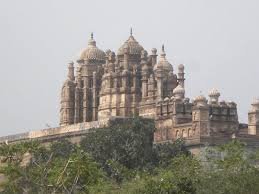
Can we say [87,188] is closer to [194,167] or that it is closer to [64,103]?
[194,167]

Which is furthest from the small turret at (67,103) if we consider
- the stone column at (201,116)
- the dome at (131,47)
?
the stone column at (201,116)

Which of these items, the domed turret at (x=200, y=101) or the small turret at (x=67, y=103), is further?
the small turret at (x=67, y=103)

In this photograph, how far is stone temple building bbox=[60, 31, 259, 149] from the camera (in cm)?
6253

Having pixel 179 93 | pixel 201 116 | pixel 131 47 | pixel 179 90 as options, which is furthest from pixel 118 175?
pixel 131 47

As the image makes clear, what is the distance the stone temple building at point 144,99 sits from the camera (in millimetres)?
62531

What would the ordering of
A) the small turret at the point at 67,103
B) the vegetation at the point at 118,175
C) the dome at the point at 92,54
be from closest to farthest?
the vegetation at the point at 118,175 < the dome at the point at 92,54 < the small turret at the point at 67,103

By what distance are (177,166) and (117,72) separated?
73.9 feet

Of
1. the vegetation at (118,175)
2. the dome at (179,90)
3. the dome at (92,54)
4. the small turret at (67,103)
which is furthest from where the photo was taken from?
the small turret at (67,103)

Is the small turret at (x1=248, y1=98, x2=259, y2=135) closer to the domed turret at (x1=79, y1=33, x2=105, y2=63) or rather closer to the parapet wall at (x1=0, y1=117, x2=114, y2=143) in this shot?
the parapet wall at (x1=0, y1=117, x2=114, y2=143)

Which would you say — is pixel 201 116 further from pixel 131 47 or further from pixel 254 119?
pixel 131 47

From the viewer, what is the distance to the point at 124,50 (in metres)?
69.8

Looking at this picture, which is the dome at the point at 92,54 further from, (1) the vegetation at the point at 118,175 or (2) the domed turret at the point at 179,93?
(1) the vegetation at the point at 118,175

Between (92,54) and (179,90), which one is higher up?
(92,54)

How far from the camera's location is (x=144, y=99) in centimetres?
6769
